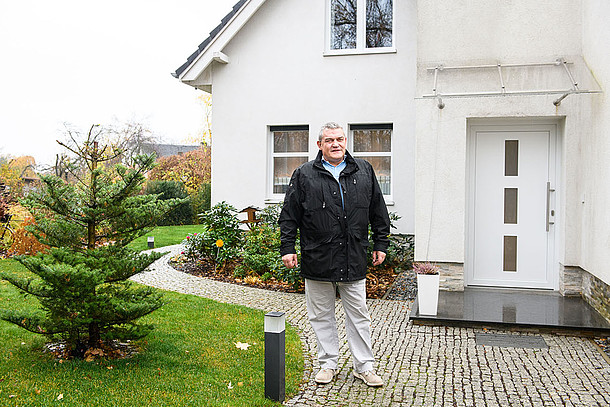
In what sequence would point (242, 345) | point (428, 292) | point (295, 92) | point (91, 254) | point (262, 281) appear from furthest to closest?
point (295, 92)
point (262, 281)
point (428, 292)
point (242, 345)
point (91, 254)

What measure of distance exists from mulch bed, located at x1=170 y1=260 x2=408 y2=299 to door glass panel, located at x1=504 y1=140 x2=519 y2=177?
2.53 metres

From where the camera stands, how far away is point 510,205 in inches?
336

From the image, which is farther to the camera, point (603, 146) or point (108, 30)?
point (108, 30)

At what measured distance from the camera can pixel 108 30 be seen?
37.4 metres

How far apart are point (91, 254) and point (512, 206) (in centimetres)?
608

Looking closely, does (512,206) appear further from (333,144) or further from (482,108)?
(333,144)

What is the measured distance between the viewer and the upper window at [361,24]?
12867 millimetres

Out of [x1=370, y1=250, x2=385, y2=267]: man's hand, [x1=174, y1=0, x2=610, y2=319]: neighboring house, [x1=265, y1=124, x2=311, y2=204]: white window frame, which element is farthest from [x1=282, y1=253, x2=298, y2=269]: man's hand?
[x1=265, y1=124, x2=311, y2=204]: white window frame

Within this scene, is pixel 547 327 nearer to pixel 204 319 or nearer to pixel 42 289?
pixel 204 319

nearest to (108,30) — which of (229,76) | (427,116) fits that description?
(229,76)

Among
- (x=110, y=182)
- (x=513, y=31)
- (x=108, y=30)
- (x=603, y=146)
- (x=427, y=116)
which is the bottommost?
(x=110, y=182)

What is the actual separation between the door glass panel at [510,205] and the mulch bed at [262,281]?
2.04m

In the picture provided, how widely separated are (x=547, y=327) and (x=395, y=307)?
7.21 ft

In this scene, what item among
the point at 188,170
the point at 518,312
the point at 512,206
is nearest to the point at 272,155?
the point at 512,206
